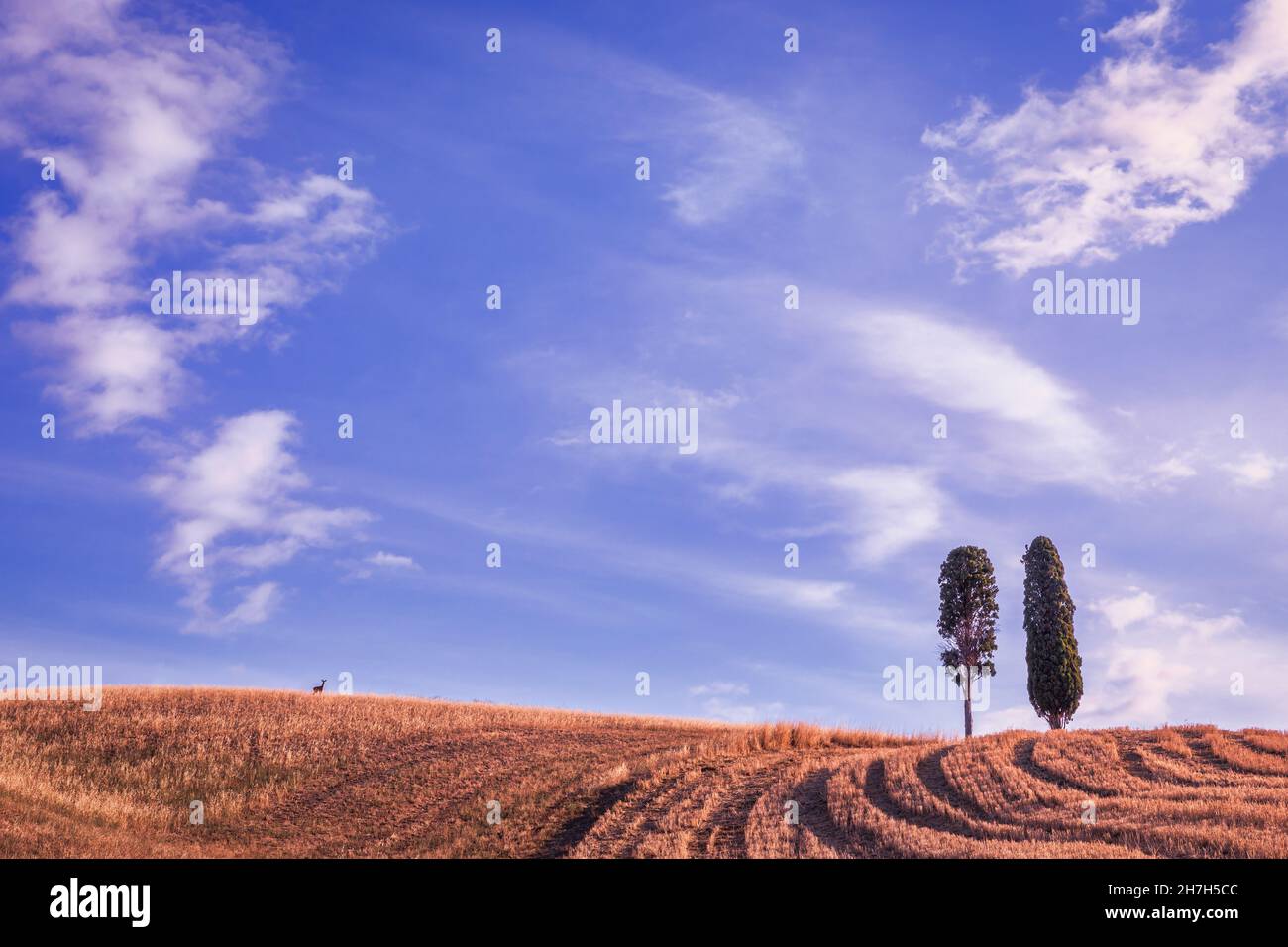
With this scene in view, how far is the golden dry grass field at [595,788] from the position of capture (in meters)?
25.7

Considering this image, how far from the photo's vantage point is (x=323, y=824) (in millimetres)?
36062

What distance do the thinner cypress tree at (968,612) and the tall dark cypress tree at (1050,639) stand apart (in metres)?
3.39

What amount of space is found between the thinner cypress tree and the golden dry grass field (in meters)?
12.0

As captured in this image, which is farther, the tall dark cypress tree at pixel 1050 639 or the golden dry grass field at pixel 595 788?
the tall dark cypress tree at pixel 1050 639

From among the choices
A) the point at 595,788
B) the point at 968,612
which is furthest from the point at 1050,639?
the point at 595,788

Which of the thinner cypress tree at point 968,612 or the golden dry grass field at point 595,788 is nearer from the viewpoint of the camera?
the golden dry grass field at point 595,788

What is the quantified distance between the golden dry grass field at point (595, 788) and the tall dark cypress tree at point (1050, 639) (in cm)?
903

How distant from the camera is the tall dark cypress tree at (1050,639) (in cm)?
4931

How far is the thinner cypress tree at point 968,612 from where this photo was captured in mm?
55281

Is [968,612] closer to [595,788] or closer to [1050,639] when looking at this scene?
[1050,639]

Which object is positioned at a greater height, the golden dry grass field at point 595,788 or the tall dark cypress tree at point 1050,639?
the tall dark cypress tree at point 1050,639

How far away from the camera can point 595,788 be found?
34156mm
